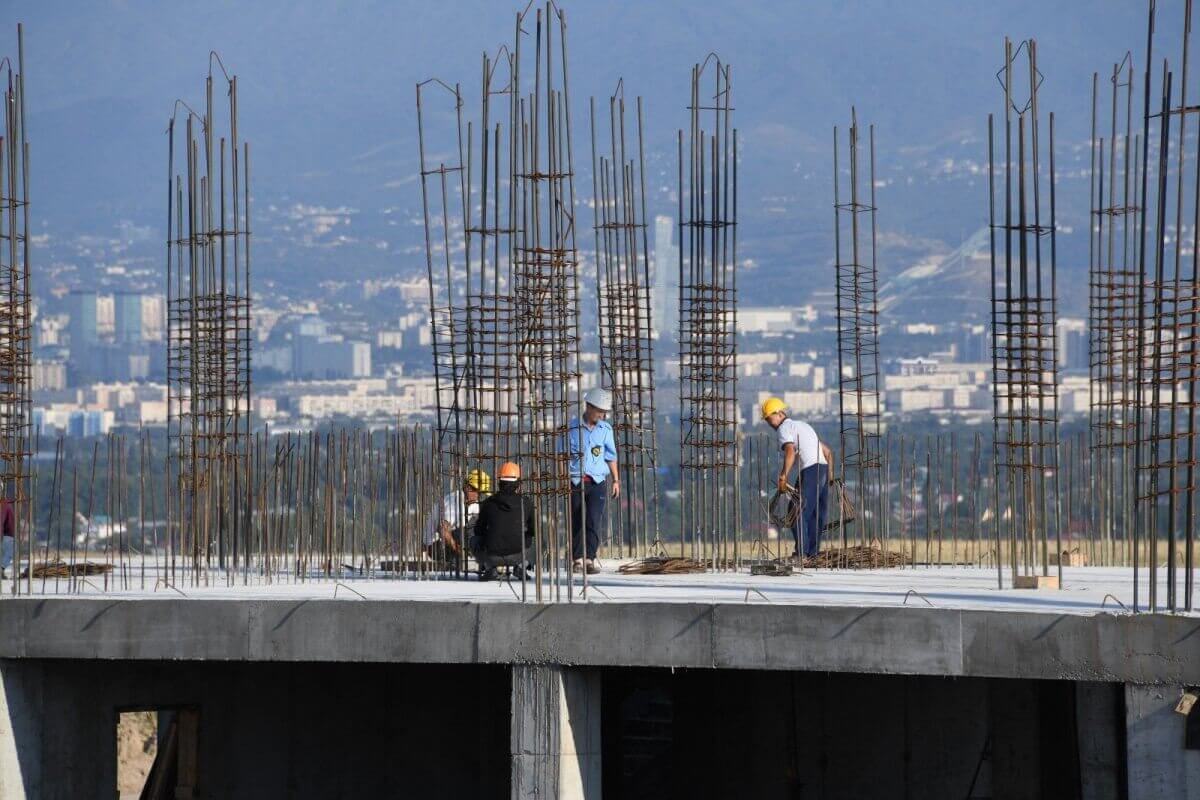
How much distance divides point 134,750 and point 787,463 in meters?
11.9

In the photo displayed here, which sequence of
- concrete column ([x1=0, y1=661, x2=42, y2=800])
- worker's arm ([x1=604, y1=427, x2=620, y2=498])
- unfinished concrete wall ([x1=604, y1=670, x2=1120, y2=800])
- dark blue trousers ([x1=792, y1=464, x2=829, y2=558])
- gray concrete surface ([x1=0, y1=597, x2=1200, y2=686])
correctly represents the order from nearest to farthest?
gray concrete surface ([x1=0, y1=597, x2=1200, y2=686]) < concrete column ([x1=0, y1=661, x2=42, y2=800]) < unfinished concrete wall ([x1=604, y1=670, x2=1120, y2=800]) < worker's arm ([x1=604, y1=427, x2=620, y2=498]) < dark blue trousers ([x1=792, y1=464, x2=829, y2=558])

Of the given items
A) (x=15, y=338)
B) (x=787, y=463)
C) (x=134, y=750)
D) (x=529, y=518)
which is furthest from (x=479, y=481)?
(x=134, y=750)

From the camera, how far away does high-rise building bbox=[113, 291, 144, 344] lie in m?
178

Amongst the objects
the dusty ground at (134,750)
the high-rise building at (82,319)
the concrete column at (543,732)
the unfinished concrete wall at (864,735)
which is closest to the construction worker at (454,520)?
the unfinished concrete wall at (864,735)

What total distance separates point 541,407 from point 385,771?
3799 millimetres

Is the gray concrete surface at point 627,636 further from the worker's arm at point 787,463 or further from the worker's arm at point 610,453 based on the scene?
the worker's arm at point 787,463

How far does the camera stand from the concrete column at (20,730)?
13203 millimetres

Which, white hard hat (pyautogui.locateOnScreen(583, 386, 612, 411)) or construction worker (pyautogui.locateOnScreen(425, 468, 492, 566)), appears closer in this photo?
construction worker (pyautogui.locateOnScreen(425, 468, 492, 566))

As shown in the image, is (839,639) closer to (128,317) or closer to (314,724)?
(314,724)

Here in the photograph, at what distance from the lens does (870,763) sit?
15.2m

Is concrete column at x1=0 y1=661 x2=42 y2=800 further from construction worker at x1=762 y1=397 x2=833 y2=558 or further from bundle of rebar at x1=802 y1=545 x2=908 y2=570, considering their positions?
bundle of rebar at x1=802 y1=545 x2=908 y2=570

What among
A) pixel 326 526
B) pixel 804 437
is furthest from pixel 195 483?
pixel 804 437

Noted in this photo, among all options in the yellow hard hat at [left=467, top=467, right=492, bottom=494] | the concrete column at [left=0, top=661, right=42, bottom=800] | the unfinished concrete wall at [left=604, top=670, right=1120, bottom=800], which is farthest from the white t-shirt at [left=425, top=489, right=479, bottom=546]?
the concrete column at [left=0, top=661, right=42, bottom=800]

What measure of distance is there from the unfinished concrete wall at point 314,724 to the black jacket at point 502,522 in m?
1.42
